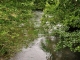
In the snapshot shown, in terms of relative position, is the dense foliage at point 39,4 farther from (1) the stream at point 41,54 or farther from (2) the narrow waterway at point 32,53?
(1) the stream at point 41,54

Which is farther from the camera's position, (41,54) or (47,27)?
(47,27)

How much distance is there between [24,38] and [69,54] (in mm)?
2249

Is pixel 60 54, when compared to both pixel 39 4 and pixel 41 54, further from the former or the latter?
pixel 39 4

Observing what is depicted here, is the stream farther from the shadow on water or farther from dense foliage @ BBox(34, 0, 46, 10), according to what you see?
dense foliage @ BBox(34, 0, 46, 10)

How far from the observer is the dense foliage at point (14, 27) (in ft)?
22.1

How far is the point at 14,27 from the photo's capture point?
8719mm

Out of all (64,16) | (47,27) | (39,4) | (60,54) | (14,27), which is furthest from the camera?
(39,4)

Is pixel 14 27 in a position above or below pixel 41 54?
above

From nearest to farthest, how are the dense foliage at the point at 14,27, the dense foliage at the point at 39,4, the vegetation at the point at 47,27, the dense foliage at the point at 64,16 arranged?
the vegetation at the point at 47,27 → the dense foliage at the point at 64,16 → the dense foliage at the point at 14,27 → the dense foliage at the point at 39,4

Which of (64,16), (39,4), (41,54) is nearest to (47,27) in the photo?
(64,16)

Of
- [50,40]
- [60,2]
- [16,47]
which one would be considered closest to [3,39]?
[16,47]

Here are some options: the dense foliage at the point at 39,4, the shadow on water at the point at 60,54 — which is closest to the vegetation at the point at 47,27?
the shadow on water at the point at 60,54

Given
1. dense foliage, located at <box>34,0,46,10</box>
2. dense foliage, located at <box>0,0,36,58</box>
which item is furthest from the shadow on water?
dense foliage, located at <box>34,0,46,10</box>

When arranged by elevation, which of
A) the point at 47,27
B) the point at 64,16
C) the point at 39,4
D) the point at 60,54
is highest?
the point at 64,16
